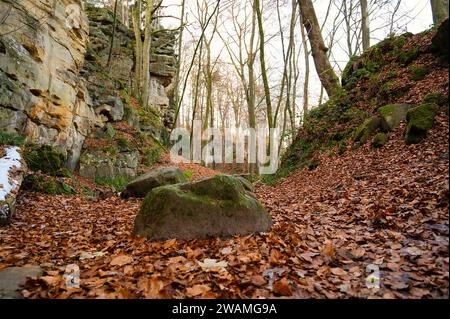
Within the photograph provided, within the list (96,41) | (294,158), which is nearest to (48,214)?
(294,158)

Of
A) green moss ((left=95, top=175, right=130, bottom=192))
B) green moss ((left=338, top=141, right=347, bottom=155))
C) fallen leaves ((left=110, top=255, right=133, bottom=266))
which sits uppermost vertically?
green moss ((left=338, top=141, right=347, bottom=155))

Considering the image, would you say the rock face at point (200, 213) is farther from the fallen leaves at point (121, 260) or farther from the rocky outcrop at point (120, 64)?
the rocky outcrop at point (120, 64)

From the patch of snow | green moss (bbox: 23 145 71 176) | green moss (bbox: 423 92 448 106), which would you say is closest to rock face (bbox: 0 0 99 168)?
green moss (bbox: 23 145 71 176)

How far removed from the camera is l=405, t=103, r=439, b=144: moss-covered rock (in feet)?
19.2

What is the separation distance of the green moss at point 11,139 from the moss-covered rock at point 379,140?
354 inches

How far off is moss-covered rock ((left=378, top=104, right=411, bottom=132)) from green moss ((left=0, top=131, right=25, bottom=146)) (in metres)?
9.33

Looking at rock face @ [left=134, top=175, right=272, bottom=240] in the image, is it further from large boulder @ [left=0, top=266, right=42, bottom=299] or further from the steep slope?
the steep slope

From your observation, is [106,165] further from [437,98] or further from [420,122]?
[437,98]

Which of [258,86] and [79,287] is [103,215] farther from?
[258,86]

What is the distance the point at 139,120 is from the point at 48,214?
10.9 meters

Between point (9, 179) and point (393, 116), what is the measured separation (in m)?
8.60

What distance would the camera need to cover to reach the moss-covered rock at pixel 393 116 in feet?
23.7

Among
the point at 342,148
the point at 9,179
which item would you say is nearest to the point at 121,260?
the point at 9,179

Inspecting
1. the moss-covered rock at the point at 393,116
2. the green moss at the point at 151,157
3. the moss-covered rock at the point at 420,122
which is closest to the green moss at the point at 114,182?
the green moss at the point at 151,157
